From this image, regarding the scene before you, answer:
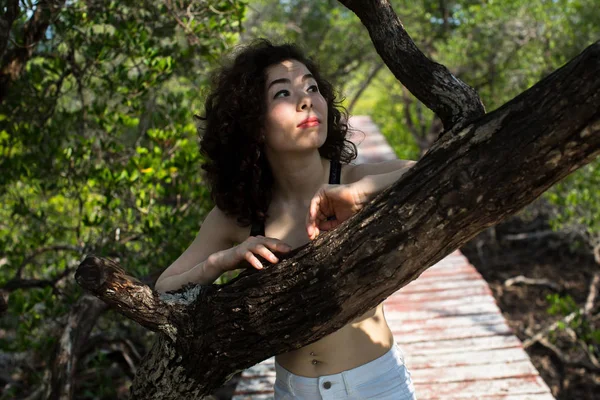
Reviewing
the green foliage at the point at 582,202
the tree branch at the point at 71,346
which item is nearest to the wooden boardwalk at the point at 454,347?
the tree branch at the point at 71,346

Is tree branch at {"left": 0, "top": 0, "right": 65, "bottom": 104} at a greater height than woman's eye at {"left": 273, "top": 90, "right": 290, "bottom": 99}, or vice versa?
tree branch at {"left": 0, "top": 0, "right": 65, "bottom": 104}

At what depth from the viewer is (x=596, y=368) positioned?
16.9 ft

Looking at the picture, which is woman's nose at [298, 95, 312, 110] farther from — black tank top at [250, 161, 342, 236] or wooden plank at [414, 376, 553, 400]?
wooden plank at [414, 376, 553, 400]

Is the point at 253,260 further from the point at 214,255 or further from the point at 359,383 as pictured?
the point at 359,383

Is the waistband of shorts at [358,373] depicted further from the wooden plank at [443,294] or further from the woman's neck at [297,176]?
the wooden plank at [443,294]

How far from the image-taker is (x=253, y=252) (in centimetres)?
177

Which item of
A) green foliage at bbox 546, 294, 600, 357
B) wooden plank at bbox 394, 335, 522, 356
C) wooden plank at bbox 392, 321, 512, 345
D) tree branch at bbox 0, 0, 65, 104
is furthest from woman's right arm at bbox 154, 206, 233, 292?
green foliage at bbox 546, 294, 600, 357

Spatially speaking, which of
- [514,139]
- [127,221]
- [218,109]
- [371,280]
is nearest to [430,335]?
[127,221]

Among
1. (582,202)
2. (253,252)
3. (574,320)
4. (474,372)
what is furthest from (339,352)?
(582,202)

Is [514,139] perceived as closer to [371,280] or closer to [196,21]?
[371,280]

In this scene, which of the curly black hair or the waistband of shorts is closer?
the waistband of shorts

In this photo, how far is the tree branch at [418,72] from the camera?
1560mm

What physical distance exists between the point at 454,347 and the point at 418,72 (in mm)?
2214

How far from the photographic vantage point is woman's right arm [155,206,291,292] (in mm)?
1756
